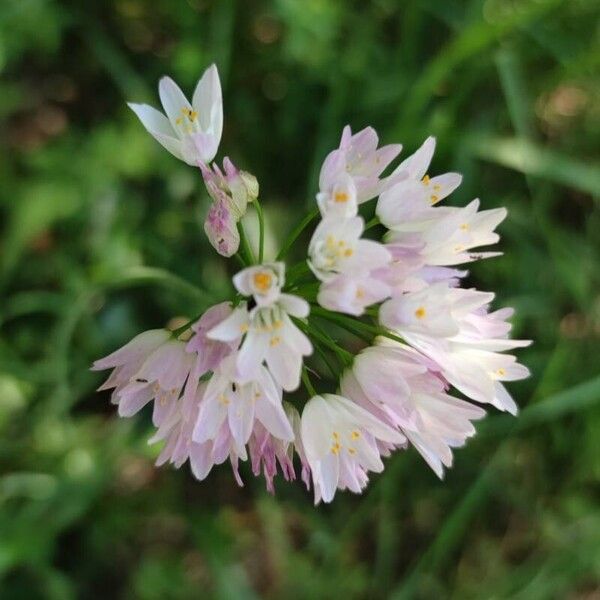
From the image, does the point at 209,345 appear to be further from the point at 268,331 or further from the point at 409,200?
the point at 409,200

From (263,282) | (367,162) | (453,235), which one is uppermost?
(367,162)

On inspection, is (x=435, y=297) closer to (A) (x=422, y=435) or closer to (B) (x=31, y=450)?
(A) (x=422, y=435)

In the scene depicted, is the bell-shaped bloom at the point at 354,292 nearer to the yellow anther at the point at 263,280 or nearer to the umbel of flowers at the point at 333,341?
the umbel of flowers at the point at 333,341

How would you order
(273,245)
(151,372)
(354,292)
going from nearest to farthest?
(354,292), (151,372), (273,245)

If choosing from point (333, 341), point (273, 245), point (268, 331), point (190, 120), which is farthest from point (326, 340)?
point (273, 245)

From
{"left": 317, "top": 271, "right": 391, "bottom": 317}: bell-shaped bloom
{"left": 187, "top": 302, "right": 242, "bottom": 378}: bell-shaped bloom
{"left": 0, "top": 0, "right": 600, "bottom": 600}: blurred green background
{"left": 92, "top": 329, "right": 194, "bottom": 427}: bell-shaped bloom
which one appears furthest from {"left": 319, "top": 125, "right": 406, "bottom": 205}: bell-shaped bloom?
{"left": 0, "top": 0, "right": 600, "bottom": 600}: blurred green background

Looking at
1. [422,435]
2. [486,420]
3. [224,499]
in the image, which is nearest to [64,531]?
[224,499]

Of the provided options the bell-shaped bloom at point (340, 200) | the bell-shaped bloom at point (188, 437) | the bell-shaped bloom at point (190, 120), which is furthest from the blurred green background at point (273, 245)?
the bell-shaped bloom at point (340, 200)
